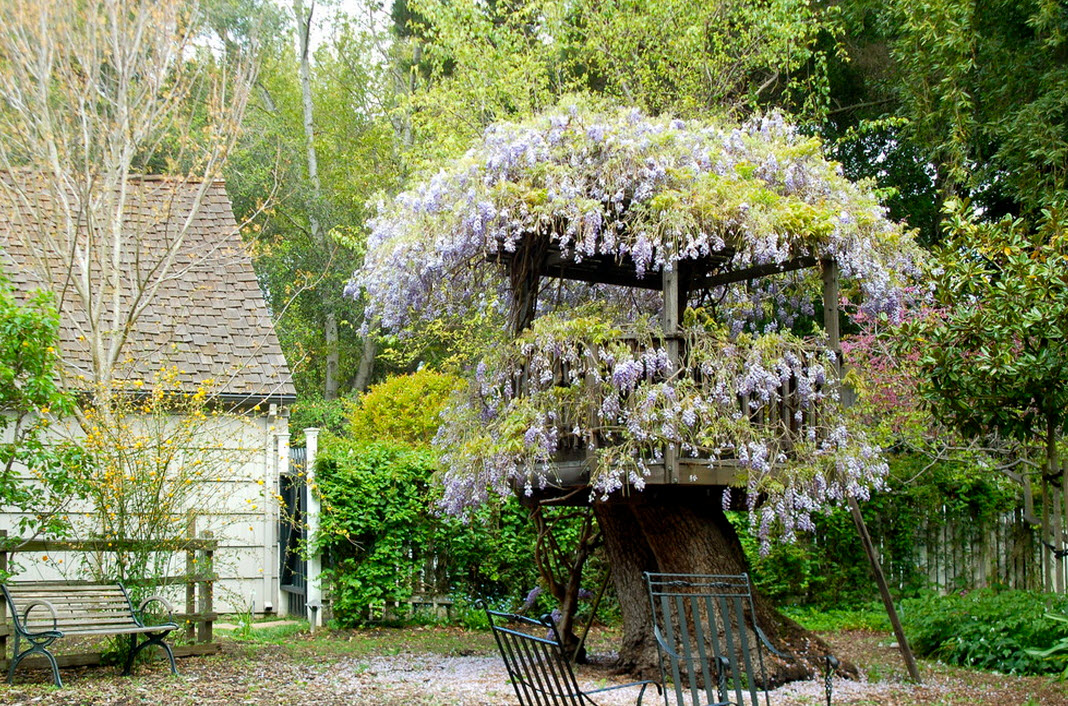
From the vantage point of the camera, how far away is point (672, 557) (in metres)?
7.78

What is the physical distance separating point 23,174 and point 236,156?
1028 centimetres

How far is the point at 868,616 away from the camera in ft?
37.1

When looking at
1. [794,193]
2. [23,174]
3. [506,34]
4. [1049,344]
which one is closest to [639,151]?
[794,193]

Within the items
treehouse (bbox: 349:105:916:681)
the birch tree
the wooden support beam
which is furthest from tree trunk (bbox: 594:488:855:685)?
the birch tree

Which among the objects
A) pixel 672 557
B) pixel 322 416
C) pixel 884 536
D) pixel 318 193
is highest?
pixel 318 193

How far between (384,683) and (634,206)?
3.85m

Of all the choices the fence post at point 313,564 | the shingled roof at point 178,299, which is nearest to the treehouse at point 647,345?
the fence post at point 313,564

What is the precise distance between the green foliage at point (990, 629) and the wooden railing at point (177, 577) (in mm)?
6126

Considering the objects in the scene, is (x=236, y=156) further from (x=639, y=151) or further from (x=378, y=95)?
(x=639, y=151)

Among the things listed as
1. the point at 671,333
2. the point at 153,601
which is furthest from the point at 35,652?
the point at 671,333

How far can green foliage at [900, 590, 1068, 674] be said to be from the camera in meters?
8.18

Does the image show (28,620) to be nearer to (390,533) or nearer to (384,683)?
(384,683)

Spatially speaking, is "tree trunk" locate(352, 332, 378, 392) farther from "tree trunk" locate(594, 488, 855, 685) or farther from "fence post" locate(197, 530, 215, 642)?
"tree trunk" locate(594, 488, 855, 685)

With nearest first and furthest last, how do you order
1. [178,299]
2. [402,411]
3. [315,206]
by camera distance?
1. [178,299]
2. [402,411]
3. [315,206]
